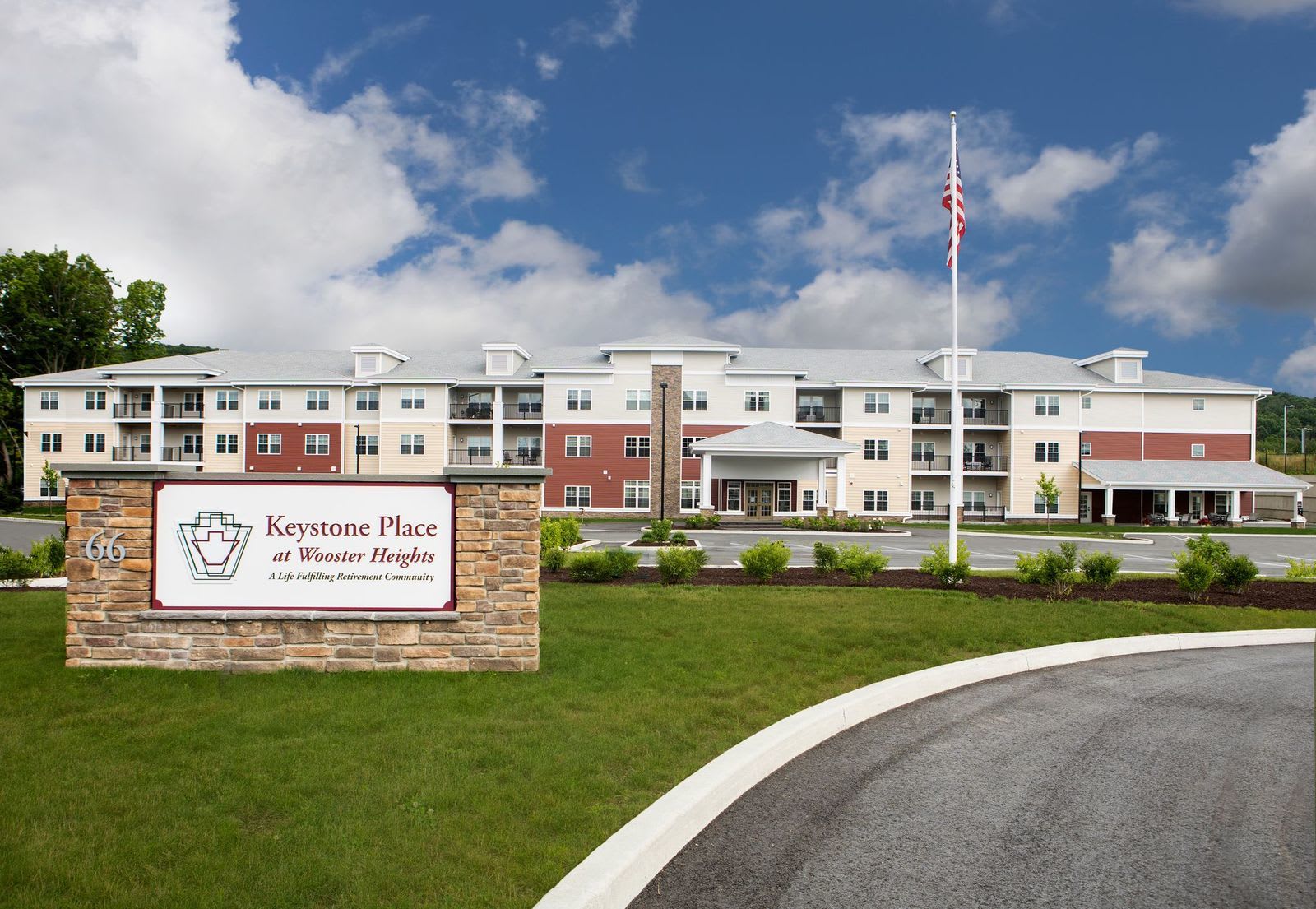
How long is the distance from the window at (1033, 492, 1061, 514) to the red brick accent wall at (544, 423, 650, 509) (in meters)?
23.6

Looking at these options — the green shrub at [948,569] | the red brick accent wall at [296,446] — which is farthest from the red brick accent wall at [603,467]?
the green shrub at [948,569]

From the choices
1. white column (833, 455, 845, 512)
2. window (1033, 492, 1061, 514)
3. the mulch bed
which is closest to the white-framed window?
white column (833, 455, 845, 512)

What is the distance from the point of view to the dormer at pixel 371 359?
171 feet

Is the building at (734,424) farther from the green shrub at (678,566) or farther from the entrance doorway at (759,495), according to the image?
the green shrub at (678,566)

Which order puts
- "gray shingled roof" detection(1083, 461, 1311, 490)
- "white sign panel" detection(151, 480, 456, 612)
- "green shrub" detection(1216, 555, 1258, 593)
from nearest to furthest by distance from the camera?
1. "white sign panel" detection(151, 480, 456, 612)
2. "green shrub" detection(1216, 555, 1258, 593)
3. "gray shingled roof" detection(1083, 461, 1311, 490)

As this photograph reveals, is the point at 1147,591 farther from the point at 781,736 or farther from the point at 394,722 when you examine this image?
the point at 394,722

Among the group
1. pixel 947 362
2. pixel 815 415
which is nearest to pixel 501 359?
pixel 815 415

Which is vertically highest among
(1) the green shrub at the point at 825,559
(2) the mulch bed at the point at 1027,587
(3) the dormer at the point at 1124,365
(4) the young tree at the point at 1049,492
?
(3) the dormer at the point at 1124,365

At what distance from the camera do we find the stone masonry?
8.12 m

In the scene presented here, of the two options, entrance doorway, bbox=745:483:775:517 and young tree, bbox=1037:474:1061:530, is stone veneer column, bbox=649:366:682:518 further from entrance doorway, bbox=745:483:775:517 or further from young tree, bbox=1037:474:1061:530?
young tree, bbox=1037:474:1061:530

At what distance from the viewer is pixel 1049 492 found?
46938 mm

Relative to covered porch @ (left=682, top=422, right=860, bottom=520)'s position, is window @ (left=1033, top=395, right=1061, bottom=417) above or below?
above

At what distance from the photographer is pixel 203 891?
3920 millimetres

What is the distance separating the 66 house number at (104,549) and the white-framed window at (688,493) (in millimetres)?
41263
